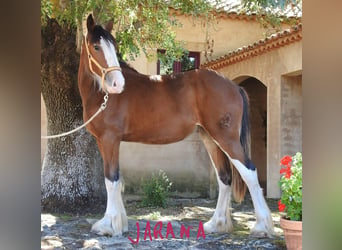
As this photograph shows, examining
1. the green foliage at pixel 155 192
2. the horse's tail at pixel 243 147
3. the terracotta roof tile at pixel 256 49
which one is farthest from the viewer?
the green foliage at pixel 155 192

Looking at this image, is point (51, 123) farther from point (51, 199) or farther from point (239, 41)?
point (239, 41)

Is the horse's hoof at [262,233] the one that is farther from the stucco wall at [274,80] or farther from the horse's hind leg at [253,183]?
the stucco wall at [274,80]

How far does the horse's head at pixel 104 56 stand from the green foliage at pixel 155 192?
1.56 meters

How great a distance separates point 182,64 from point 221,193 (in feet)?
4.55

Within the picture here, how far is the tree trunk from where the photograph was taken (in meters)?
3.50

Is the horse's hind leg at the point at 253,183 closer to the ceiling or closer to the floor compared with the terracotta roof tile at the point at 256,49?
closer to the floor

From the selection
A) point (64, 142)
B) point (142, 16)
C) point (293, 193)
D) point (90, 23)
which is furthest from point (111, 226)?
point (142, 16)

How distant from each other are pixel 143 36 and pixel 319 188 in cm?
266

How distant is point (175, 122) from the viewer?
3012 millimetres

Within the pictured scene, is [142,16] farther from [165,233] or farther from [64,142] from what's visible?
[165,233]

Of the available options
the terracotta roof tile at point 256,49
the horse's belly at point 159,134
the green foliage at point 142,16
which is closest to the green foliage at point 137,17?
the green foliage at point 142,16

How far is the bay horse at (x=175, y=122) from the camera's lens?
2.86 metres

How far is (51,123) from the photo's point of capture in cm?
354

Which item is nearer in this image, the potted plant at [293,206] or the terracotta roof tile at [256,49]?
the potted plant at [293,206]
